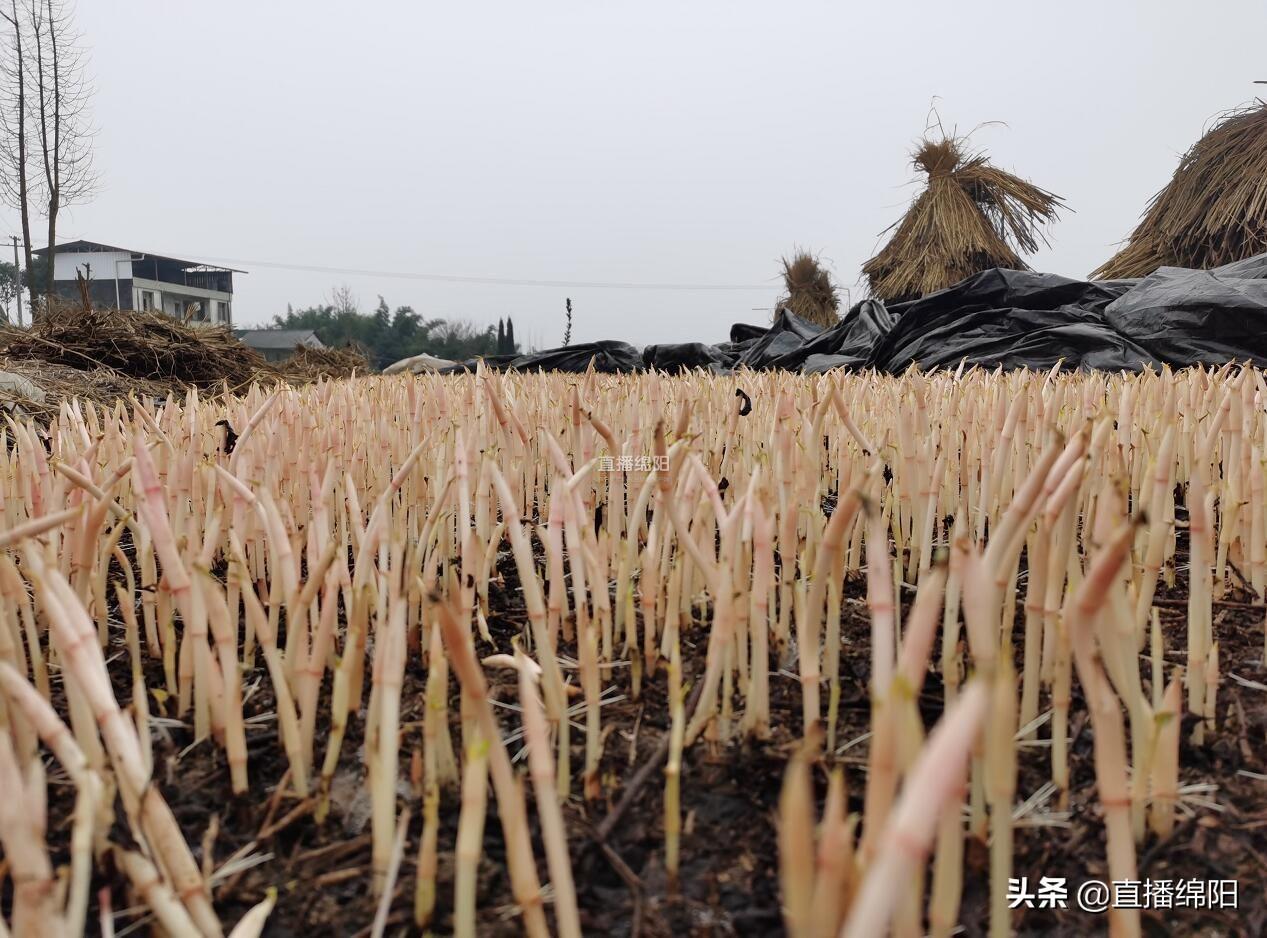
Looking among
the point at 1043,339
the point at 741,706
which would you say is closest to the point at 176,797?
the point at 741,706

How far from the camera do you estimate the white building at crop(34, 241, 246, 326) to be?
2412 centimetres

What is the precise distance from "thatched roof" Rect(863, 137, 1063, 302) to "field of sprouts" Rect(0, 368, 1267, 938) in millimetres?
7174

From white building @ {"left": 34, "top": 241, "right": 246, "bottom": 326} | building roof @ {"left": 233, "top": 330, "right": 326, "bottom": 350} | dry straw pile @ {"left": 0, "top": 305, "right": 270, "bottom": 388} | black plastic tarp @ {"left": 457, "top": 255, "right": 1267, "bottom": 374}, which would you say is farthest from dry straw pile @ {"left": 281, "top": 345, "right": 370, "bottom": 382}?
building roof @ {"left": 233, "top": 330, "right": 326, "bottom": 350}

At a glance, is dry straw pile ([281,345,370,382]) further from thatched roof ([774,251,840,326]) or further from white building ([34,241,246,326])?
white building ([34,241,246,326])

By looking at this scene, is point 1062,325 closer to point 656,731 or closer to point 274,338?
point 656,731

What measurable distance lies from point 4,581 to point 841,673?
98 centimetres

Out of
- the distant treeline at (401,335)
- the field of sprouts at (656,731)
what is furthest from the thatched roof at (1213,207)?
the distant treeline at (401,335)

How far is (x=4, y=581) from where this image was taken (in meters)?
0.83

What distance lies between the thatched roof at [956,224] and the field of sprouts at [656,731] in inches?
282

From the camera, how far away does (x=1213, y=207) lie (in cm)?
619

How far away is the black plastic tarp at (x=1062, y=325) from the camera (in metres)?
4.30

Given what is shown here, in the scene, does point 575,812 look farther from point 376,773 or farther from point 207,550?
point 207,550

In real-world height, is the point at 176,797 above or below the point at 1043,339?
below

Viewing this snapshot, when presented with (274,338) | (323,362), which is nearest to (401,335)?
(274,338)
